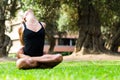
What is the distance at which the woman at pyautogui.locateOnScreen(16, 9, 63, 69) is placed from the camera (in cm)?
1109

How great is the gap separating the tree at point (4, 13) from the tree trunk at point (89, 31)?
5.71 metres

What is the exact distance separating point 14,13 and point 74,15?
6.26 m

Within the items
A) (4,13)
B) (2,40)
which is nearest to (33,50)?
(2,40)

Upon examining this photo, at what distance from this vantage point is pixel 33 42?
11.4 meters

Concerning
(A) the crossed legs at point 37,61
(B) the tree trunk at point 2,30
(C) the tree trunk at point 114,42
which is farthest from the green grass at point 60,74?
(C) the tree trunk at point 114,42

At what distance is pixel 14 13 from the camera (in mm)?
33344

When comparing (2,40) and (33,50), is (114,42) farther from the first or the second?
(33,50)

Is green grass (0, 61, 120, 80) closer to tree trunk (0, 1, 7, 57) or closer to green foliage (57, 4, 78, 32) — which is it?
tree trunk (0, 1, 7, 57)

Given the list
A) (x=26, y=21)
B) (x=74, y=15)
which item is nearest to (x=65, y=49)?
(x=74, y=15)

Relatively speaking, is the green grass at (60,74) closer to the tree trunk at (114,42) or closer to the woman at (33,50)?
the woman at (33,50)

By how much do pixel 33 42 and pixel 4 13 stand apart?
68.8ft

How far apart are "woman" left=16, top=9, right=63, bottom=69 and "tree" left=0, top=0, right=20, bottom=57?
64.1 feet

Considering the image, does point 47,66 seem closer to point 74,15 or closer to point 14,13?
point 14,13

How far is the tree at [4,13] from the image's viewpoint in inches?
1226
